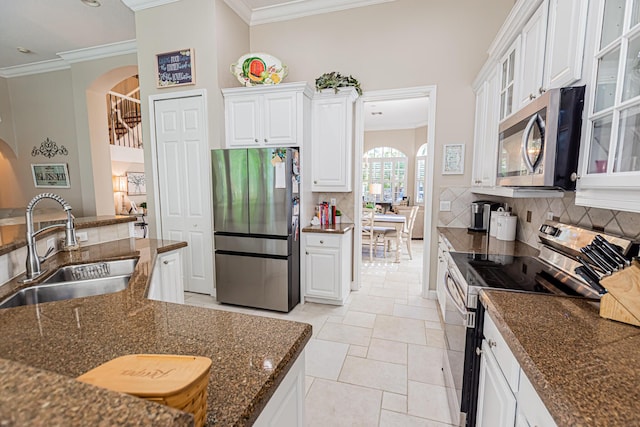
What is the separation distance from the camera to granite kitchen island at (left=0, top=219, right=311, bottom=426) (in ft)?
1.38

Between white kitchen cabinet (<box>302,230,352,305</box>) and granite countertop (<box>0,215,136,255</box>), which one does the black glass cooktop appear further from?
granite countertop (<box>0,215,136,255</box>)

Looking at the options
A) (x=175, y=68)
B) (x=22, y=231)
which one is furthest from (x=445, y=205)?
(x=22, y=231)

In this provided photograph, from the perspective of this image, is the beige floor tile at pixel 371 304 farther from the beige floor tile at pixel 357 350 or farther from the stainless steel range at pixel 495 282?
the stainless steel range at pixel 495 282

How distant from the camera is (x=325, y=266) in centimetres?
314

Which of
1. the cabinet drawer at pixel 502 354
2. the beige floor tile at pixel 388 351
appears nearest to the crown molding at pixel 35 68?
the beige floor tile at pixel 388 351

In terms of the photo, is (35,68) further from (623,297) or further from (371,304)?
(623,297)

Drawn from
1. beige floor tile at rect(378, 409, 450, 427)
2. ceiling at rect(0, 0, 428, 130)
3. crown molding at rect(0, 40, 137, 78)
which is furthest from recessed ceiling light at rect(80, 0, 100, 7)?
beige floor tile at rect(378, 409, 450, 427)

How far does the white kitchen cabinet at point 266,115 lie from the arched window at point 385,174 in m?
5.51

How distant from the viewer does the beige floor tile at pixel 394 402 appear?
1777mm

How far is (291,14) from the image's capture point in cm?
345

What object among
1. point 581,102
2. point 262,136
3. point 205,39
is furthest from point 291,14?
point 581,102

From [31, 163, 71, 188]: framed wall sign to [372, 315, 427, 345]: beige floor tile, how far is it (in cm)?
562

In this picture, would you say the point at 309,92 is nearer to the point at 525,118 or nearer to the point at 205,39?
the point at 205,39

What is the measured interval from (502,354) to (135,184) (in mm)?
8797
